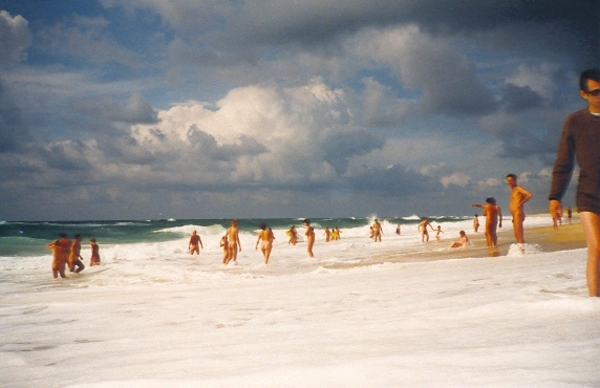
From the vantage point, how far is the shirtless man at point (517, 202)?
10883mm

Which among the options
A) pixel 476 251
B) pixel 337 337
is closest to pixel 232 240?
pixel 476 251

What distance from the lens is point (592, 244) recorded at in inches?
146

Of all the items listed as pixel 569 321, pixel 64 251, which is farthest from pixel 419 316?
pixel 64 251

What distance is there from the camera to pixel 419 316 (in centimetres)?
397

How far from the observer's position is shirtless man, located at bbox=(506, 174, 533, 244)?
10.9 metres

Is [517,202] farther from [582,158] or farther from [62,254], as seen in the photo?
[62,254]

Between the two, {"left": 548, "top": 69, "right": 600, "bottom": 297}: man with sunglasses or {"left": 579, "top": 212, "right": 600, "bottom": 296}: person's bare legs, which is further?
{"left": 579, "top": 212, "right": 600, "bottom": 296}: person's bare legs

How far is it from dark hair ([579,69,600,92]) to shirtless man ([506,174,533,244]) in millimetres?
7939

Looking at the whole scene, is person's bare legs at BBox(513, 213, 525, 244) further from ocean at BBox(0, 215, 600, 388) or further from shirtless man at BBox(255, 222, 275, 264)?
shirtless man at BBox(255, 222, 275, 264)

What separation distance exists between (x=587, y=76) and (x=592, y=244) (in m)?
1.36

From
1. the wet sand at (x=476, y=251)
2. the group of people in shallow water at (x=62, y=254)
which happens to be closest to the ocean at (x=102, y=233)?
the group of people in shallow water at (x=62, y=254)

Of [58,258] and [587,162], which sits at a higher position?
[587,162]

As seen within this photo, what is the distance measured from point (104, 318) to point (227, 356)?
350cm

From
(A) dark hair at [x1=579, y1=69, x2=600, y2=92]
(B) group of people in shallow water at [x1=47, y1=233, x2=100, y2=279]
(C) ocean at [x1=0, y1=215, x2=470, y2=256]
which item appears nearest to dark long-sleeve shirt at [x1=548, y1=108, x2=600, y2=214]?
(A) dark hair at [x1=579, y1=69, x2=600, y2=92]
